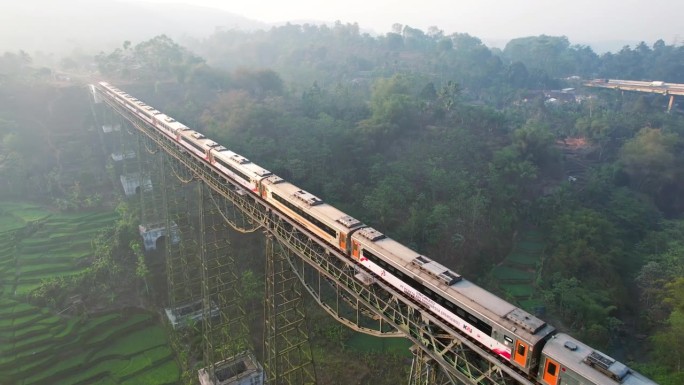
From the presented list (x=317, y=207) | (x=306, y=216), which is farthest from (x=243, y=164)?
(x=317, y=207)

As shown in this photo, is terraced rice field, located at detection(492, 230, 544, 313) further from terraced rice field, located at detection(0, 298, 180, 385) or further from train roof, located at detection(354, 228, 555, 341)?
terraced rice field, located at detection(0, 298, 180, 385)

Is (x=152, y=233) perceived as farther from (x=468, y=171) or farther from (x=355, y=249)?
(x=468, y=171)

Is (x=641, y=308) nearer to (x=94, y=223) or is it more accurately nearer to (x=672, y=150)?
(x=672, y=150)

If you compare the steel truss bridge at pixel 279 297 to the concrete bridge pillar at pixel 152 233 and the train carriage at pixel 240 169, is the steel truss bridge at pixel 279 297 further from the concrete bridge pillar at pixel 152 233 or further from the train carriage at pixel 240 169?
the train carriage at pixel 240 169

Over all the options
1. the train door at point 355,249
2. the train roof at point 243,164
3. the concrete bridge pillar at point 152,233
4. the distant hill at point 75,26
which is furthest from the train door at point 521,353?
the distant hill at point 75,26

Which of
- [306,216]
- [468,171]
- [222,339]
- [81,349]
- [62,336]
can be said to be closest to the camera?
[306,216]

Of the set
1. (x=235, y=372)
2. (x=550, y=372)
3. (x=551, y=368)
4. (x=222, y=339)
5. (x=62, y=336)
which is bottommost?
(x=62, y=336)

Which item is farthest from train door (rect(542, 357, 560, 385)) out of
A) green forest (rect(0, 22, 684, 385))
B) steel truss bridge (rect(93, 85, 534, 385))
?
green forest (rect(0, 22, 684, 385))
